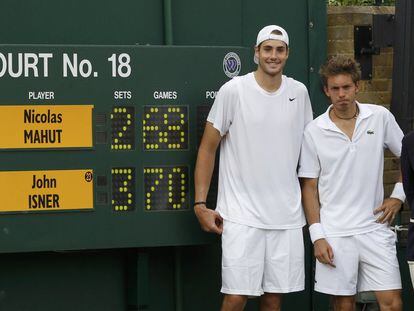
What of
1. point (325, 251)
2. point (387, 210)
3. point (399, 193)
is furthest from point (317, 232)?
point (399, 193)

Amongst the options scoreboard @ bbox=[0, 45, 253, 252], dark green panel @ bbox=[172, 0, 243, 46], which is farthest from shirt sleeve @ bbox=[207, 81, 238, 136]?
dark green panel @ bbox=[172, 0, 243, 46]

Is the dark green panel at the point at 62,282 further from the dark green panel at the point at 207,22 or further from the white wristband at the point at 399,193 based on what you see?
the white wristband at the point at 399,193

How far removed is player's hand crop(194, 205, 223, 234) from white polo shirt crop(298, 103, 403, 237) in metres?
0.62

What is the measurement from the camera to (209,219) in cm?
640

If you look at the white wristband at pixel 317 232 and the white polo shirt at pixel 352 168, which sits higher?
the white polo shirt at pixel 352 168

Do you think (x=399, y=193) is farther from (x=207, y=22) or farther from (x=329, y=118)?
(x=207, y=22)

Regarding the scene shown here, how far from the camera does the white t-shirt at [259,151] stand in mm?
6301

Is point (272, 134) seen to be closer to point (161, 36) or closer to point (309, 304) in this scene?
point (161, 36)

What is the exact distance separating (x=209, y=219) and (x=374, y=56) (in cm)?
202

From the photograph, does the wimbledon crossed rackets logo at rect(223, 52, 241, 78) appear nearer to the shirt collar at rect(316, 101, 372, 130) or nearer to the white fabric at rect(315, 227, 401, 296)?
the shirt collar at rect(316, 101, 372, 130)

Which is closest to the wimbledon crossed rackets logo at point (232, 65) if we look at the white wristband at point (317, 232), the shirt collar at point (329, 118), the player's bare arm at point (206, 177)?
the player's bare arm at point (206, 177)

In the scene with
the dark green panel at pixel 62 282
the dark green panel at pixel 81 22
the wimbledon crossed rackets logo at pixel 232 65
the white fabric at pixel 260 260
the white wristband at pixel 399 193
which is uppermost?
the dark green panel at pixel 81 22

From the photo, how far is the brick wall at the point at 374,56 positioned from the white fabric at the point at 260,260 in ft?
4.80

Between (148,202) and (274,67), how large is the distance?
1.17 metres
